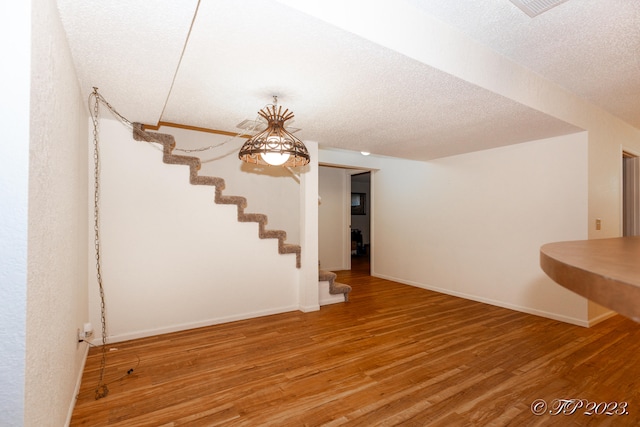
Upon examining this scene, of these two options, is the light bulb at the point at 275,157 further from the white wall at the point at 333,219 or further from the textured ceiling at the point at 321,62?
the white wall at the point at 333,219

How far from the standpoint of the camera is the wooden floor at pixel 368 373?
1915 millimetres

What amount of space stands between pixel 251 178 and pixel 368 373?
3379mm

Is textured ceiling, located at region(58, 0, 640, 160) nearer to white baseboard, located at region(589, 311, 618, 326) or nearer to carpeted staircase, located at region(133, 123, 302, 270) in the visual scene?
carpeted staircase, located at region(133, 123, 302, 270)

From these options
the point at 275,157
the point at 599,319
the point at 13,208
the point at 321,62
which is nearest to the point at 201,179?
the point at 275,157

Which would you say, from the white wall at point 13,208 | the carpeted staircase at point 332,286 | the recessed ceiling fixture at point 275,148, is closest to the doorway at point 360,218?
the carpeted staircase at point 332,286

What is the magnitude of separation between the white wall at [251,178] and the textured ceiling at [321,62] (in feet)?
3.43

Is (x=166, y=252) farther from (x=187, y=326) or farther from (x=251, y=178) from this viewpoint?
(x=251, y=178)

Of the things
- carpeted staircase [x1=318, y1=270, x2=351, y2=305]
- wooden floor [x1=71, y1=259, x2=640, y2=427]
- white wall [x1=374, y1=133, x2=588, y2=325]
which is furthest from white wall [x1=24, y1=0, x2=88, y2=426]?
white wall [x1=374, y1=133, x2=588, y2=325]

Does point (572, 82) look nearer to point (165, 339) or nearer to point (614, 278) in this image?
point (614, 278)

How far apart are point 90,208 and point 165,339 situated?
1.47 meters

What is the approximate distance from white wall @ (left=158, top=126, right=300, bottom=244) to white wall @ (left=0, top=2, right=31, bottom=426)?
302 centimetres

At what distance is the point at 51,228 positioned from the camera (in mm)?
1380

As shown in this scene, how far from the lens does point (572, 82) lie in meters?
2.86

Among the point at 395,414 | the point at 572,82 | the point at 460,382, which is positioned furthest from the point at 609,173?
the point at 395,414
